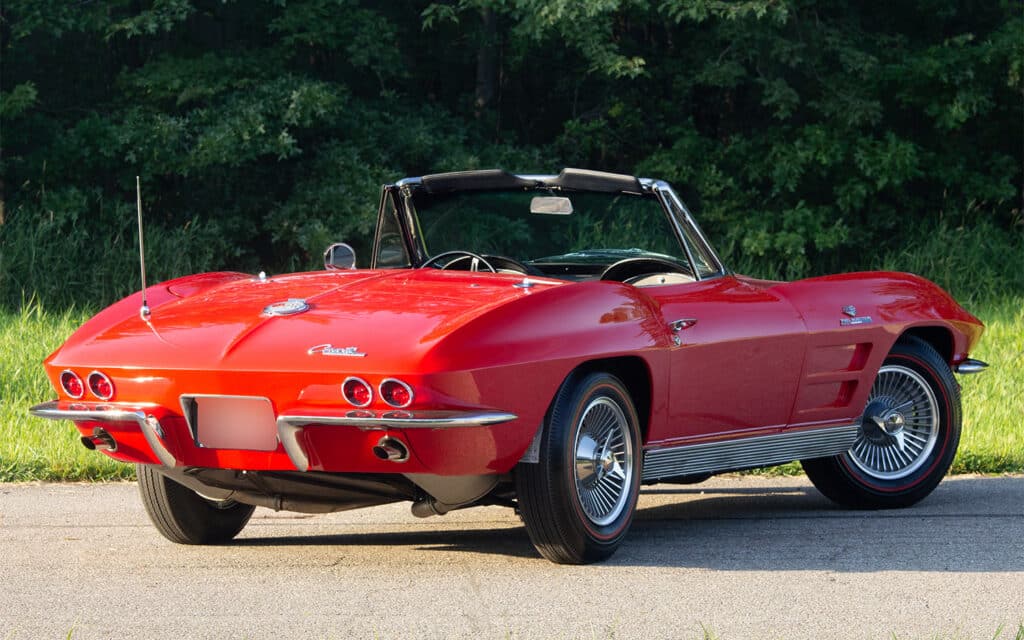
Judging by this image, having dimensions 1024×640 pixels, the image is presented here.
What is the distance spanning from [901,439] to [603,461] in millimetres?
2376

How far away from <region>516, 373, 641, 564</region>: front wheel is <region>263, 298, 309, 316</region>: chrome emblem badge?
39.6 inches

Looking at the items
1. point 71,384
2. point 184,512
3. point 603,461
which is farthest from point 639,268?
point 71,384

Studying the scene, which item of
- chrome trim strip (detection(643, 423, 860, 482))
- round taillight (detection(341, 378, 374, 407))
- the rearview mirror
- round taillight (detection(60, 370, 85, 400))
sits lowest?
chrome trim strip (detection(643, 423, 860, 482))

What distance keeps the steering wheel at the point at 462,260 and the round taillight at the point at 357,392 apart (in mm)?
1602

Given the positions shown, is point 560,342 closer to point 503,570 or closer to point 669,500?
point 503,570

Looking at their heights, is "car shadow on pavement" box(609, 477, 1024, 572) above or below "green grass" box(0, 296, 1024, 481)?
above

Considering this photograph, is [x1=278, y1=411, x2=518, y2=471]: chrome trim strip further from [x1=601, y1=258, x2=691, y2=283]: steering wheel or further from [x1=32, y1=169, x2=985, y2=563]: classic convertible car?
[x1=601, y1=258, x2=691, y2=283]: steering wheel

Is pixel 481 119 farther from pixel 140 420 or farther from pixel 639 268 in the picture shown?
pixel 140 420

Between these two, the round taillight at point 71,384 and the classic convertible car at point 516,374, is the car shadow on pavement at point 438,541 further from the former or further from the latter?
the round taillight at point 71,384

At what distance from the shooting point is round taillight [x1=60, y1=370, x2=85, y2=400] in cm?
587

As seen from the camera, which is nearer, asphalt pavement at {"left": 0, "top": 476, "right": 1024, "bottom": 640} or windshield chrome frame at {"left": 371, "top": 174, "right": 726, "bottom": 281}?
asphalt pavement at {"left": 0, "top": 476, "right": 1024, "bottom": 640}

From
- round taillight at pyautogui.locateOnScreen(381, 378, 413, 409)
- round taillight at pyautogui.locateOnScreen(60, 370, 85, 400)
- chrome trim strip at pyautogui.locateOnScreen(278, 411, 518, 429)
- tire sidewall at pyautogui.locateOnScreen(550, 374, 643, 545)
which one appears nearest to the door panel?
tire sidewall at pyautogui.locateOnScreen(550, 374, 643, 545)

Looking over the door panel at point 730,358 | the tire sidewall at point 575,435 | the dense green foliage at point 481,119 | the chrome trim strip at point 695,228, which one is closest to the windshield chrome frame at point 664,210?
the chrome trim strip at point 695,228

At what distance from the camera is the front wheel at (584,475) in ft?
18.8
